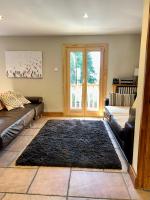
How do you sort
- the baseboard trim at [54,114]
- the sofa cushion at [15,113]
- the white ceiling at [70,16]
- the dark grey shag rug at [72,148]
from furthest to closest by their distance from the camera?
the baseboard trim at [54,114], the sofa cushion at [15,113], the white ceiling at [70,16], the dark grey shag rug at [72,148]

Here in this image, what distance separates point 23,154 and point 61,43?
3390 mm

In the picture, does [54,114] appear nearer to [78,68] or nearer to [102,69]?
[78,68]

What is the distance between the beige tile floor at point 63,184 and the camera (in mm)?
1970

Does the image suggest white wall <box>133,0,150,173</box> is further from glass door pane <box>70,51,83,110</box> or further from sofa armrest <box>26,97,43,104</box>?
sofa armrest <box>26,97,43,104</box>

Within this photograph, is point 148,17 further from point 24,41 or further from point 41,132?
point 24,41

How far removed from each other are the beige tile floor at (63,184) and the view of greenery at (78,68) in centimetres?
299

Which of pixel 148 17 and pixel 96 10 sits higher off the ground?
pixel 96 10

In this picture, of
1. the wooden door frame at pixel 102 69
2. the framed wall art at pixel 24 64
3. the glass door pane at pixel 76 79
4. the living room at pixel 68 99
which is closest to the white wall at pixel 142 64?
the living room at pixel 68 99

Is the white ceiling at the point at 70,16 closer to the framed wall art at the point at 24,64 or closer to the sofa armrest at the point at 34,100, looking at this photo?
the framed wall art at the point at 24,64

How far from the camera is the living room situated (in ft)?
7.07

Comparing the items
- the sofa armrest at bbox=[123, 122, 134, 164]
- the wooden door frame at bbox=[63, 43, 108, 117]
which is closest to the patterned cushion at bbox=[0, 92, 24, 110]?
the wooden door frame at bbox=[63, 43, 108, 117]

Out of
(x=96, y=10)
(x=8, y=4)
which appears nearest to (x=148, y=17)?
(x=96, y=10)

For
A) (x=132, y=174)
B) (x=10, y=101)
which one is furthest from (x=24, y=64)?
(x=132, y=174)

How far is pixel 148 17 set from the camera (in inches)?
71.6
